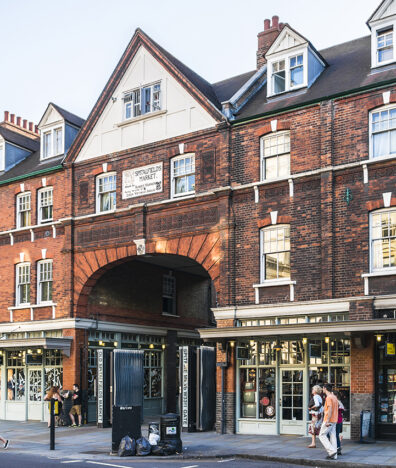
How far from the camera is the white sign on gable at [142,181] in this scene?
2495 cm

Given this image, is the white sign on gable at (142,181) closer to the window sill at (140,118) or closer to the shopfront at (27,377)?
the window sill at (140,118)

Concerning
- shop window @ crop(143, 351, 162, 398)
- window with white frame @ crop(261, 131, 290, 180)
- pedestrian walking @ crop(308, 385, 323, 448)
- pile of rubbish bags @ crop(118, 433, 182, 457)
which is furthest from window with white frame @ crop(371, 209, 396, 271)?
shop window @ crop(143, 351, 162, 398)

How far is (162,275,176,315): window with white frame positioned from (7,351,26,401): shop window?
21.3 ft

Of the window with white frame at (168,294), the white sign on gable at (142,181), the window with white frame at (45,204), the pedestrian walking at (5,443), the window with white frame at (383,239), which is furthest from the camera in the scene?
the window with white frame at (168,294)

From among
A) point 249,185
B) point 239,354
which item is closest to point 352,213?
point 249,185

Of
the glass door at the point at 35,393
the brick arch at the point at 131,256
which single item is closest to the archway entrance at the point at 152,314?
the brick arch at the point at 131,256

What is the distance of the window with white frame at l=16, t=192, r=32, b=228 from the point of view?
29375 millimetres

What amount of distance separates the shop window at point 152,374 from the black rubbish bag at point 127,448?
1216 centimetres

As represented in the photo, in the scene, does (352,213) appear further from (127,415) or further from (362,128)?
(127,415)

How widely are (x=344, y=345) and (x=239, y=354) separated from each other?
3679mm

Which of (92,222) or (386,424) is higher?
(92,222)

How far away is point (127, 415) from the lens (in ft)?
57.7

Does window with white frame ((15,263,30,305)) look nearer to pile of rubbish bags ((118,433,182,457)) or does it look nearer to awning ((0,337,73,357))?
awning ((0,337,73,357))

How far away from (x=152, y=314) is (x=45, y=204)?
6.60 metres
